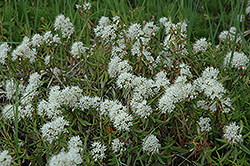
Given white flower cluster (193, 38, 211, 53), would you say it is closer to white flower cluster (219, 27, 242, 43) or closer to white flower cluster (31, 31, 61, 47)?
white flower cluster (219, 27, 242, 43)

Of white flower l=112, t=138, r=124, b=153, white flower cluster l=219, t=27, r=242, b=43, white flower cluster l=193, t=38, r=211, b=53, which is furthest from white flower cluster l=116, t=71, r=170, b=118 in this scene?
white flower cluster l=219, t=27, r=242, b=43

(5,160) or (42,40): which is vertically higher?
(42,40)

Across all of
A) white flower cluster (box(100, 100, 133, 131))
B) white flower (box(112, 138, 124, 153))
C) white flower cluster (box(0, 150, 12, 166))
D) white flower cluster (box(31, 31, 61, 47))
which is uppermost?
white flower cluster (box(31, 31, 61, 47))

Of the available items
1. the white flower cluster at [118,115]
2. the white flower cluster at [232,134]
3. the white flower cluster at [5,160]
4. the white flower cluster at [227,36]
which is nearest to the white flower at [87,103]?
the white flower cluster at [118,115]

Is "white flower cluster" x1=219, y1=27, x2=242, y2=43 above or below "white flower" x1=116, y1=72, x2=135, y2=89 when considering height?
below

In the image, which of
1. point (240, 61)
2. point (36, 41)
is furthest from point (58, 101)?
point (240, 61)

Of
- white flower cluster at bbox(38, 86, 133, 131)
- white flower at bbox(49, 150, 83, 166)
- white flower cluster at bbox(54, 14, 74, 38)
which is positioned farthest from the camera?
white flower cluster at bbox(54, 14, 74, 38)

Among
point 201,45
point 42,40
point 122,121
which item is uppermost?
point 42,40

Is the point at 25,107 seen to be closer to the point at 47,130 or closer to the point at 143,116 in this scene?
the point at 47,130

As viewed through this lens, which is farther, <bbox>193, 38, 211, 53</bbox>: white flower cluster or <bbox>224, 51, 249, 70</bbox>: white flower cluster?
<bbox>193, 38, 211, 53</bbox>: white flower cluster

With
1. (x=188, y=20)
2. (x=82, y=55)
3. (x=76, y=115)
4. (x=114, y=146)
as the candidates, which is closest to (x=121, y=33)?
(x=82, y=55)

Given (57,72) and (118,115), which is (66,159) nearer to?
(118,115)
